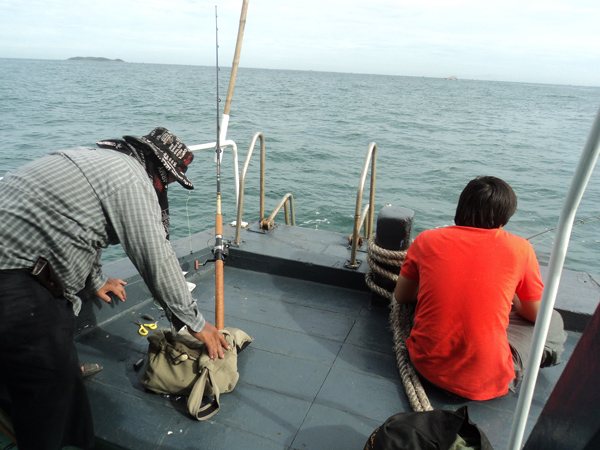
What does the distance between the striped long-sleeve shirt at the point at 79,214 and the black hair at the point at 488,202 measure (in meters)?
1.46

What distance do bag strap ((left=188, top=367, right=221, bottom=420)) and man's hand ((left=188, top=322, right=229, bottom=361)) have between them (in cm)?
11

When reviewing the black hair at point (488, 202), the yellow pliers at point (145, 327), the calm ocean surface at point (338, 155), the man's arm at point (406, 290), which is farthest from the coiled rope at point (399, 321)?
the calm ocean surface at point (338, 155)

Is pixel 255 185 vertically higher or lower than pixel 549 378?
lower

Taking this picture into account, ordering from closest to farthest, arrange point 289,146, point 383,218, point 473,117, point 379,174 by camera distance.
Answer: point 383,218
point 379,174
point 289,146
point 473,117

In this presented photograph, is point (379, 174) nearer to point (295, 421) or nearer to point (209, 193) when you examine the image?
point (209, 193)

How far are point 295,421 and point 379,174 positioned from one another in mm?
14717

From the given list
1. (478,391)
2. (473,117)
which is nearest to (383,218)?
(478,391)

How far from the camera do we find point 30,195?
1.74 metres

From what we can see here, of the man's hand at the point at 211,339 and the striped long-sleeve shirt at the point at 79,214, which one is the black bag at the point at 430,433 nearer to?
the man's hand at the point at 211,339

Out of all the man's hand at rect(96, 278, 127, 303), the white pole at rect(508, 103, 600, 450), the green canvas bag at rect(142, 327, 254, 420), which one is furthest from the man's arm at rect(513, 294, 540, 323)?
the man's hand at rect(96, 278, 127, 303)

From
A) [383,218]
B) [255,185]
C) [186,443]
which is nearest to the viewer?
[186,443]

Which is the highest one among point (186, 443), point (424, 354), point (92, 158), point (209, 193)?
point (92, 158)

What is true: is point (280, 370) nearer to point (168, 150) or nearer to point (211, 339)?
point (211, 339)

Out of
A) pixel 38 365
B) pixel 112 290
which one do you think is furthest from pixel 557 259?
pixel 112 290
